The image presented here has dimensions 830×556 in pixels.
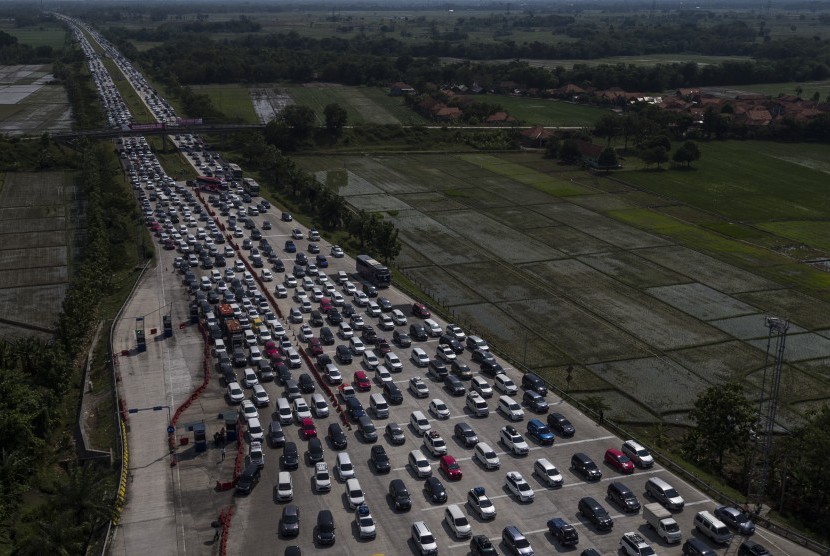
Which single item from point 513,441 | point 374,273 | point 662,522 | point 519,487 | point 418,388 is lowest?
point 418,388

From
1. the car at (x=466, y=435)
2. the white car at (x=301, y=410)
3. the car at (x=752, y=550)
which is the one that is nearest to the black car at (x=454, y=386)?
the car at (x=466, y=435)

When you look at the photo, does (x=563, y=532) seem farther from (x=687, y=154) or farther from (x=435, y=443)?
(x=687, y=154)

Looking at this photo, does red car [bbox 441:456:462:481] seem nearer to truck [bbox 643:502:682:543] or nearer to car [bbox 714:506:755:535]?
truck [bbox 643:502:682:543]

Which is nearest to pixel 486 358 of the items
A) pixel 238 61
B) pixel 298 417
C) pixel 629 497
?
pixel 298 417

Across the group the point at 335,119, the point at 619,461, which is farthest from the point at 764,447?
the point at 335,119

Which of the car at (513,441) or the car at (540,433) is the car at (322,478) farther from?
the car at (540,433)
